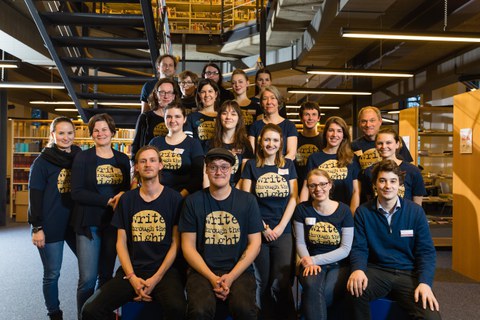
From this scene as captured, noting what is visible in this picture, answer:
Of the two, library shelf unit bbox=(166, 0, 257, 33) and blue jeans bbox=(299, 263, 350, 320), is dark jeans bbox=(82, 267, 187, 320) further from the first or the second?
library shelf unit bbox=(166, 0, 257, 33)

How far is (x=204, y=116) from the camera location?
3840mm

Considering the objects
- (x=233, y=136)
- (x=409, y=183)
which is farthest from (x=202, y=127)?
(x=409, y=183)

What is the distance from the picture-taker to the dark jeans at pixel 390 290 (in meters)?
2.90

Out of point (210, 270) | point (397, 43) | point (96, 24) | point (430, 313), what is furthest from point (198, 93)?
point (397, 43)

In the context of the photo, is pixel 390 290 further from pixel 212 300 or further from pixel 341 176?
pixel 212 300

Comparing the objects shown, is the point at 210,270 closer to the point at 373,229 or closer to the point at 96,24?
the point at 373,229

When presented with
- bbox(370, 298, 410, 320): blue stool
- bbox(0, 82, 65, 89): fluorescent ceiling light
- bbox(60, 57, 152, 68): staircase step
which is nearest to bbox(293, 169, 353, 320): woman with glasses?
bbox(370, 298, 410, 320): blue stool

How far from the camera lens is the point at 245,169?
3.37 metres

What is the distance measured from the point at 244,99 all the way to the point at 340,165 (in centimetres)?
121

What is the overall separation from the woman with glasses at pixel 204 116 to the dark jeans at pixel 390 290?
166cm

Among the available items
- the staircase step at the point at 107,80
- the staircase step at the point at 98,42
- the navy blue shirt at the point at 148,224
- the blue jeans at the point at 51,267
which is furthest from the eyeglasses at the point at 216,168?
the staircase step at the point at 107,80

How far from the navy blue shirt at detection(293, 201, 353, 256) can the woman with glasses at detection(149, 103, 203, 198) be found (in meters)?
0.80

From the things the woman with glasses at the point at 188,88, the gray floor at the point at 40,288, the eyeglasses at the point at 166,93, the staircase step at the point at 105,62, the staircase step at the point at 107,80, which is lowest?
the gray floor at the point at 40,288

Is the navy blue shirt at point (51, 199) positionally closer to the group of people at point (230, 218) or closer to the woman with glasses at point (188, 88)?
the group of people at point (230, 218)
